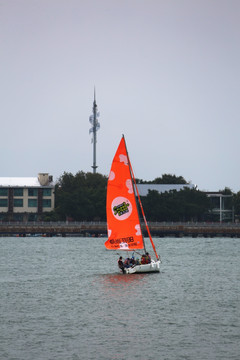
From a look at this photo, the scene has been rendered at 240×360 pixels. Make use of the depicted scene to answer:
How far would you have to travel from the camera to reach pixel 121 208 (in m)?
72.3

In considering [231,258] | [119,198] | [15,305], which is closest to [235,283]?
[119,198]

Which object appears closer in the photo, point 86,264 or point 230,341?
point 230,341

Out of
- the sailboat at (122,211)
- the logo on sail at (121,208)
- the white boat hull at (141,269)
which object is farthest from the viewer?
the logo on sail at (121,208)

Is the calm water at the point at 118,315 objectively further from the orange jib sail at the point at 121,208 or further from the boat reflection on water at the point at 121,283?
the orange jib sail at the point at 121,208

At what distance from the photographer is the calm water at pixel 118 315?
39.8 m

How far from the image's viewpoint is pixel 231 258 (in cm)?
11769

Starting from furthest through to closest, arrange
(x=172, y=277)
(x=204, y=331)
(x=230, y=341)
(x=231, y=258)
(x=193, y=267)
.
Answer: (x=231, y=258), (x=193, y=267), (x=172, y=277), (x=204, y=331), (x=230, y=341)

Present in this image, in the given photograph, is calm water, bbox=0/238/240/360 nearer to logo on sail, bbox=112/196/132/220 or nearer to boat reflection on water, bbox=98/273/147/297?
boat reflection on water, bbox=98/273/147/297

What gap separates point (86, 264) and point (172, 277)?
23.9 m

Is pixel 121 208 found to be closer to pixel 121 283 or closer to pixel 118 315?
pixel 121 283

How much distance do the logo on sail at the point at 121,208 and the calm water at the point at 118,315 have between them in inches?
213

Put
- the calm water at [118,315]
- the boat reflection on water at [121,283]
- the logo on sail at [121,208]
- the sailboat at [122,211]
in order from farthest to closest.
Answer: the logo on sail at [121,208], the sailboat at [122,211], the boat reflection on water at [121,283], the calm water at [118,315]

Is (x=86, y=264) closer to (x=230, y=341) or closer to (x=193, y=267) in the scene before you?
(x=193, y=267)

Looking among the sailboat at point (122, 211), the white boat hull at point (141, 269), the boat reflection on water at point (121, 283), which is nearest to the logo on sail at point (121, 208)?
the sailboat at point (122, 211)
